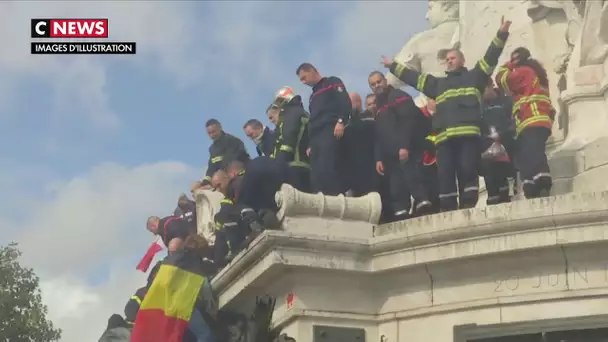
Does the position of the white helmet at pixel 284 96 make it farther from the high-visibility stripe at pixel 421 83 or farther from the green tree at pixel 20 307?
the green tree at pixel 20 307

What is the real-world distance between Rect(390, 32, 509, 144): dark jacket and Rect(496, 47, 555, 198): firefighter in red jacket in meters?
0.32

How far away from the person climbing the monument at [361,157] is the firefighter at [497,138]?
3.75 feet

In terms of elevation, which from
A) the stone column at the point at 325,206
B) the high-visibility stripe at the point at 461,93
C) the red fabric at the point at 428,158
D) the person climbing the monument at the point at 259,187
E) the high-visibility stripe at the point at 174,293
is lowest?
the high-visibility stripe at the point at 174,293

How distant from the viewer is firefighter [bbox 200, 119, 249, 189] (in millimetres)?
14031

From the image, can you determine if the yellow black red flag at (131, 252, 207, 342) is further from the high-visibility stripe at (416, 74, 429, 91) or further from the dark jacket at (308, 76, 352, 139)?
the high-visibility stripe at (416, 74, 429, 91)

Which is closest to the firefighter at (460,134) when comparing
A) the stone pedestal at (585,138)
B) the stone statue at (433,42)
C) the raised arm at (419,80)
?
the raised arm at (419,80)

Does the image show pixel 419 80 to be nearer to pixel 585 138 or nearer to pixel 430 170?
Result: pixel 430 170

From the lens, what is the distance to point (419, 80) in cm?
1148

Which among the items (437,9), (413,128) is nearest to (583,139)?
(413,128)

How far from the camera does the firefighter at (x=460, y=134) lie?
10.8 metres

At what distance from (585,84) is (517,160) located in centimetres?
217

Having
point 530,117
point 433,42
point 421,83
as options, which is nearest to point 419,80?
point 421,83

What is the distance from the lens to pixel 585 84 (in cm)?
1278

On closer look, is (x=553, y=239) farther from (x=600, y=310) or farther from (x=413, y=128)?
(x=413, y=128)
